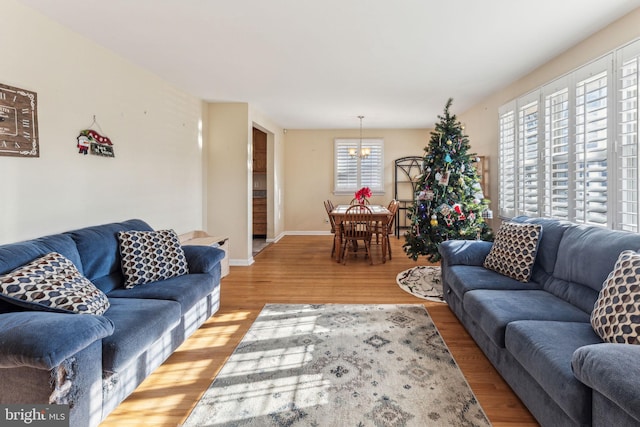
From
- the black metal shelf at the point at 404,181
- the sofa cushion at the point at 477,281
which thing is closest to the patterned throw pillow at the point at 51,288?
the sofa cushion at the point at 477,281

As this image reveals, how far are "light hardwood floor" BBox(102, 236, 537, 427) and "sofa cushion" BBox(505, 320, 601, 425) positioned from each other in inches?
14.4

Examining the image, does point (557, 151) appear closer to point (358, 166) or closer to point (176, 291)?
point (176, 291)

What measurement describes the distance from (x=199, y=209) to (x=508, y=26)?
432 cm

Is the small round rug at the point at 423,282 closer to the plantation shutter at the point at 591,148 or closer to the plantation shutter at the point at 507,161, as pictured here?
the plantation shutter at the point at 507,161

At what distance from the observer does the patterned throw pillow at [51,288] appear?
175 centimetres

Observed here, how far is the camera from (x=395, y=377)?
2.17 m

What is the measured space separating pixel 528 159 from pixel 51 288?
457cm

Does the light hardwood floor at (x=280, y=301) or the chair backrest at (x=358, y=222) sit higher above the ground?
the chair backrest at (x=358, y=222)

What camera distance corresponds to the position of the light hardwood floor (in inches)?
74.4

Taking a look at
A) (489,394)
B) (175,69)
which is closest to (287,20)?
(175,69)

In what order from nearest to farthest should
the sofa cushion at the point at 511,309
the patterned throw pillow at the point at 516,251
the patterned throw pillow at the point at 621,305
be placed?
the patterned throw pillow at the point at 621,305
the sofa cushion at the point at 511,309
the patterned throw pillow at the point at 516,251

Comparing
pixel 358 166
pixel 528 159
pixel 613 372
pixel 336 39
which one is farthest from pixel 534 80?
pixel 358 166

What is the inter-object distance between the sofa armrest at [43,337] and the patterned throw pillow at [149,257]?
3.39ft

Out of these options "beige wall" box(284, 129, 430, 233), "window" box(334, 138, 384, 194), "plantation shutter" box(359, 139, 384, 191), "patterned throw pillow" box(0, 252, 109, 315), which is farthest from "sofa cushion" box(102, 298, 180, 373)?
"plantation shutter" box(359, 139, 384, 191)
